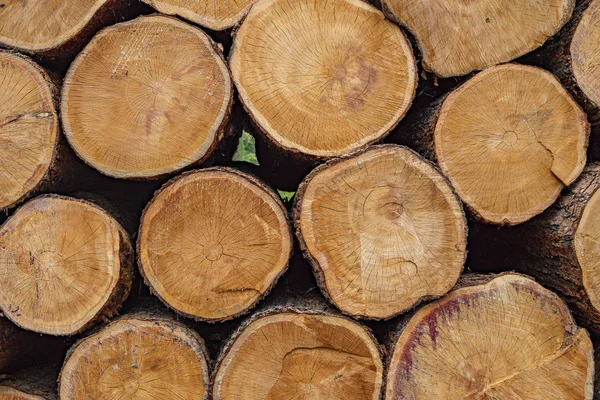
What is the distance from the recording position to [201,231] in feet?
7.04

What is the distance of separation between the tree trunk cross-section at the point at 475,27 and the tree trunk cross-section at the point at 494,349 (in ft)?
3.22

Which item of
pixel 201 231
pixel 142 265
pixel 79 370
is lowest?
pixel 79 370

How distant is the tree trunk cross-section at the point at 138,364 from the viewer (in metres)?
2.17

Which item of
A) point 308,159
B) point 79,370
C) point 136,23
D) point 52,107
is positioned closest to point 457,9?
point 308,159

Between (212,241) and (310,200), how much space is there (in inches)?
17.2

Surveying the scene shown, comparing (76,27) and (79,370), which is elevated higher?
(76,27)

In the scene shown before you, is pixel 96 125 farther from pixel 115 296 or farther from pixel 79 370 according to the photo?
pixel 79 370

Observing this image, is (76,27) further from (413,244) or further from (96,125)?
(413,244)

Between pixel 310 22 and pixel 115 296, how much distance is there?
4.69ft

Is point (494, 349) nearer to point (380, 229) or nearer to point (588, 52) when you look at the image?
point (380, 229)

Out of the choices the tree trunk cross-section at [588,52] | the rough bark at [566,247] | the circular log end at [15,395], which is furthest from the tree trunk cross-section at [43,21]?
the rough bark at [566,247]

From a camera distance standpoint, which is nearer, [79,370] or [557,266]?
[79,370]

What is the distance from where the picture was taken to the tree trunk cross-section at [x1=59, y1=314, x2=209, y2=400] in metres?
2.17

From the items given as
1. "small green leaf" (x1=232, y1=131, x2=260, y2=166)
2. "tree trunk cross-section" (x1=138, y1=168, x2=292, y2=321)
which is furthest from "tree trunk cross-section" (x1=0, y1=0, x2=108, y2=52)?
"small green leaf" (x1=232, y1=131, x2=260, y2=166)
